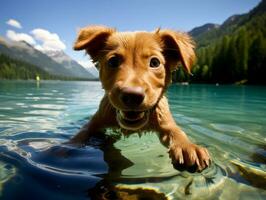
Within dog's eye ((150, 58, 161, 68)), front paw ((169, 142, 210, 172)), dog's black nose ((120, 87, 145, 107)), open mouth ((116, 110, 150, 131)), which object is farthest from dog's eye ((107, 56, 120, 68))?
front paw ((169, 142, 210, 172))

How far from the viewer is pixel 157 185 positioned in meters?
3.41

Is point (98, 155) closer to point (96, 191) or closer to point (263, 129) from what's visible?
point (96, 191)

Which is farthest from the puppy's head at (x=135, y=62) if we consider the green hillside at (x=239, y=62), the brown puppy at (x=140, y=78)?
the green hillside at (x=239, y=62)

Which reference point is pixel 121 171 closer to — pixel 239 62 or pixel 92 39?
→ pixel 92 39

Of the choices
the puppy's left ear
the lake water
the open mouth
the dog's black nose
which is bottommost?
the lake water

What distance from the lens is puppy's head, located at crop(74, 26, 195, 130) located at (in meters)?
3.90

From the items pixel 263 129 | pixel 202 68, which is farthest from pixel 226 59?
pixel 263 129

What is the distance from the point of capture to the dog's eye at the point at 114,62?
15.0 feet

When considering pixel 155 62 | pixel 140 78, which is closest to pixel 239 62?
pixel 155 62

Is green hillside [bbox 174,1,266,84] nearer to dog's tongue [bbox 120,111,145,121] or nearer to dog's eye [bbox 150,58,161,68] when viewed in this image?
dog's eye [bbox 150,58,161,68]

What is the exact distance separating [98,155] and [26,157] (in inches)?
41.0

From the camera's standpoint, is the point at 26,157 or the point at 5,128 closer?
the point at 26,157

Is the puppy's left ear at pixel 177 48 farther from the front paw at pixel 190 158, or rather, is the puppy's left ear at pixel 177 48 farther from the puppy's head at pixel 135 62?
the front paw at pixel 190 158

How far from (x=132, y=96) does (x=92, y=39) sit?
5.69ft
